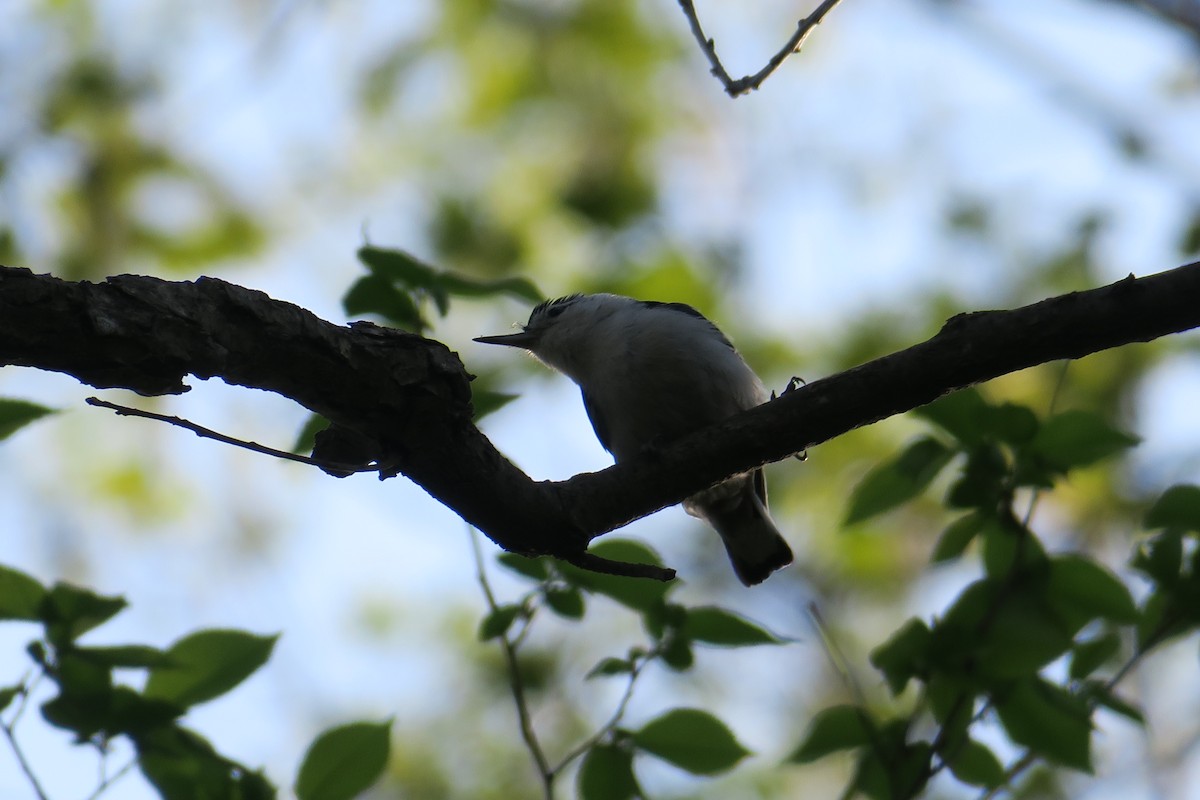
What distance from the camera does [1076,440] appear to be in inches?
109

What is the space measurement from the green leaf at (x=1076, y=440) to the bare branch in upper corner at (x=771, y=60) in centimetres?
118

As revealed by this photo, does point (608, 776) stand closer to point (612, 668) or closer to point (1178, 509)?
point (612, 668)

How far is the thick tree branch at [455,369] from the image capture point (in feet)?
6.83

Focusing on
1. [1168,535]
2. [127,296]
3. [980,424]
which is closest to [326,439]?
[127,296]

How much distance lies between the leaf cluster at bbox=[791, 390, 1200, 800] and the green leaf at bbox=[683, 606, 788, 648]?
28 centimetres

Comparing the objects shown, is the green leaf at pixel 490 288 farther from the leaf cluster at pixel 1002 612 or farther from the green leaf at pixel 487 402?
the leaf cluster at pixel 1002 612

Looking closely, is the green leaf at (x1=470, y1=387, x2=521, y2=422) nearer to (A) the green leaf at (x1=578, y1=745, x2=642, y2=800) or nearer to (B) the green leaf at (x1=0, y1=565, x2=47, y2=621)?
(A) the green leaf at (x1=578, y1=745, x2=642, y2=800)

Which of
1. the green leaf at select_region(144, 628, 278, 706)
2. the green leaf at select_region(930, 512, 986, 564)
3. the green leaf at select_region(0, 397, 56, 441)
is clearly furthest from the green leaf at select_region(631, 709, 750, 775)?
the green leaf at select_region(0, 397, 56, 441)

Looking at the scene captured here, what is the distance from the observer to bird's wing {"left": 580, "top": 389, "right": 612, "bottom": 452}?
5074 millimetres

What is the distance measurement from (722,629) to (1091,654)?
3.22 feet

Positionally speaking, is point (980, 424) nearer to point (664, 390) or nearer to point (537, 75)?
point (664, 390)

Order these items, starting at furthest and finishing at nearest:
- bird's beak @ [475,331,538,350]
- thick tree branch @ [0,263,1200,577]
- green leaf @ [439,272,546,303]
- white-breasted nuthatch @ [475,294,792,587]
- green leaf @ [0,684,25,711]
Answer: bird's beak @ [475,331,538,350] → white-breasted nuthatch @ [475,294,792,587] → green leaf @ [439,272,546,303] → green leaf @ [0,684,25,711] → thick tree branch @ [0,263,1200,577]

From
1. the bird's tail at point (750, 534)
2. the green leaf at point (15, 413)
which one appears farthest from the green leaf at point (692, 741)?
the bird's tail at point (750, 534)

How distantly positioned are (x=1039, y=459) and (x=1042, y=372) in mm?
5483
